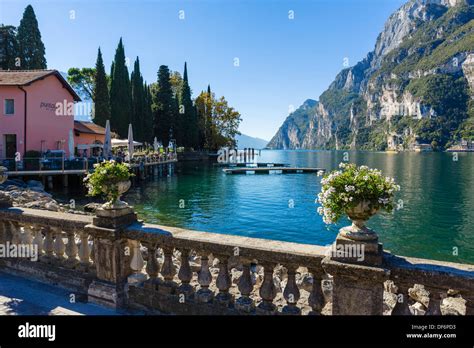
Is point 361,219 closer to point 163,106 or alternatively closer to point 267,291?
point 267,291

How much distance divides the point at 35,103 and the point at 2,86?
114 inches

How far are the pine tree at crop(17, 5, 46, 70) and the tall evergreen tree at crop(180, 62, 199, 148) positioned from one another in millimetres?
26905

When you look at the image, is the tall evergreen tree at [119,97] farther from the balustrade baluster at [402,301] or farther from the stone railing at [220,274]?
the balustrade baluster at [402,301]

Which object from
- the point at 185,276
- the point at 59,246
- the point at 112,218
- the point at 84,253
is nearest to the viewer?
the point at 185,276

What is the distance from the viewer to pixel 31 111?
32.3 m

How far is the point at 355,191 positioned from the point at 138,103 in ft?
193

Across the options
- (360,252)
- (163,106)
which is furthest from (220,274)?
(163,106)

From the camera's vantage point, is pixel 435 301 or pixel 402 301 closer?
pixel 435 301

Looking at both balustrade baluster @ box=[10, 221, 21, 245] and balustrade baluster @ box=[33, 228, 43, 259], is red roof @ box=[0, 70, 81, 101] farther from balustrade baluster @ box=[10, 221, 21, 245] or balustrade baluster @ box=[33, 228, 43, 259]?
balustrade baluster @ box=[33, 228, 43, 259]

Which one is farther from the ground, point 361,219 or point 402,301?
point 361,219

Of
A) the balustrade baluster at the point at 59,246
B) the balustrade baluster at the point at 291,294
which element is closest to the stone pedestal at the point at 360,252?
the balustrade baluster at the point at 291,294
